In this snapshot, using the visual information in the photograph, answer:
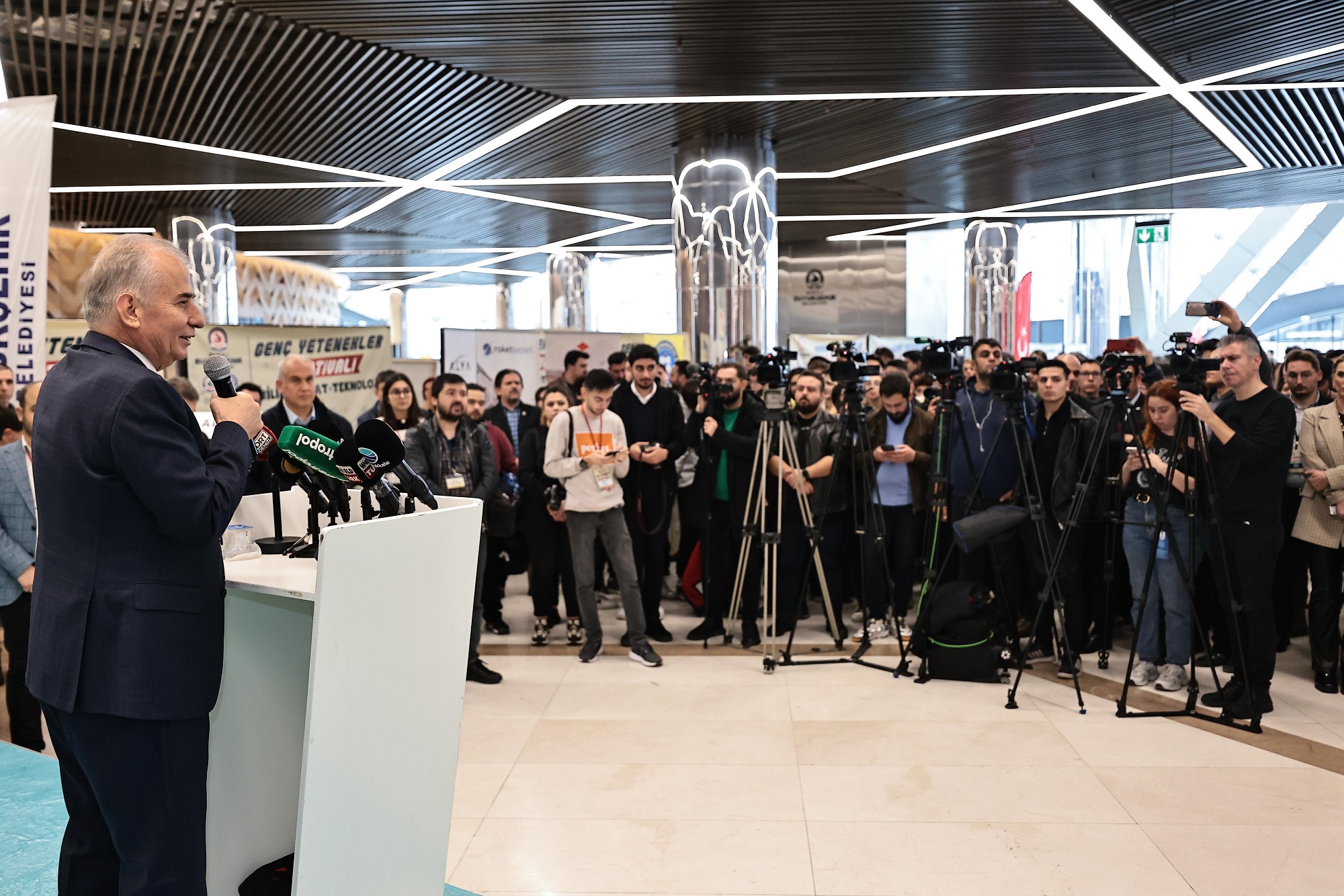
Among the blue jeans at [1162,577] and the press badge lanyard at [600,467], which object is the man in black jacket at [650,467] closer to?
the press badge lanyard at [600,467]

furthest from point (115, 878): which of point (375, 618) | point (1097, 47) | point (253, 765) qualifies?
point (1097, 47)

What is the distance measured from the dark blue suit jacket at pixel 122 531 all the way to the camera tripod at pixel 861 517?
409cm

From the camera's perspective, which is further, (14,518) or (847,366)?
(847,366)

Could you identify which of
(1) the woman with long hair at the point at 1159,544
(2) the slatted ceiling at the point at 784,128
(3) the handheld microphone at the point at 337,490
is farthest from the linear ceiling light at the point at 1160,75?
(3) the handheld microphone at the point at 337,490

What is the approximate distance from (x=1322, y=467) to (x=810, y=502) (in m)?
2.51

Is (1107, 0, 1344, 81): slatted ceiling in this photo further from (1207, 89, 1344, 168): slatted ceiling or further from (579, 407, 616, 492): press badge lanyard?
(579, 407, 616, 492): press badge lanyard

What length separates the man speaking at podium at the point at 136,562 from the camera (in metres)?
1.76

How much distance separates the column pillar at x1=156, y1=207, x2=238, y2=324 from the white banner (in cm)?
1003

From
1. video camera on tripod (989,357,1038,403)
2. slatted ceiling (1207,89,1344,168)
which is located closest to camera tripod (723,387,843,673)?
video camera on tripod (989,357,1038,403)

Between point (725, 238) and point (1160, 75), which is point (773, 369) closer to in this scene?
point (725, 238)

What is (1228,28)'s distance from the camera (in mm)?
7172

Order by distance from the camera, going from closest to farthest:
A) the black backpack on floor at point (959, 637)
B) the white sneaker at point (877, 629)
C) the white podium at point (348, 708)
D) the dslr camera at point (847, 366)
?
the white podium at point (348, 708) → the black backpack on floor at point (959, 637) → the dslr camera at point (847, 366) → the white sneaker at point (877, 629)

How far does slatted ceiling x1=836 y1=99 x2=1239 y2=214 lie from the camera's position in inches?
389

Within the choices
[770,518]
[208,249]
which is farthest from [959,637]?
[208,249]
